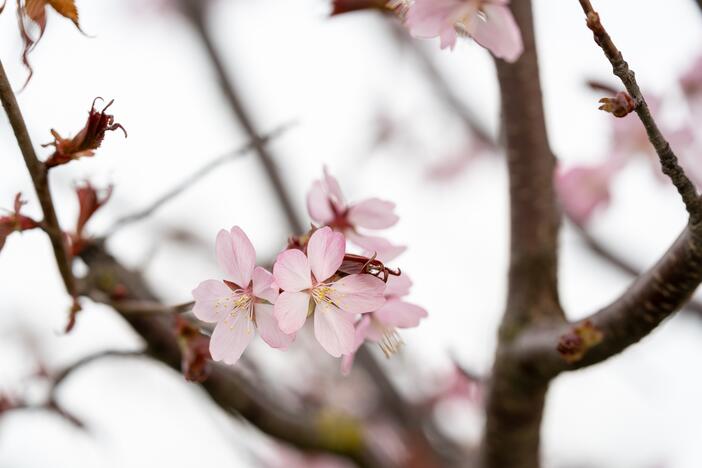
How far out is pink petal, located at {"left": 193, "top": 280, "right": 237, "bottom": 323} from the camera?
1.97 feet

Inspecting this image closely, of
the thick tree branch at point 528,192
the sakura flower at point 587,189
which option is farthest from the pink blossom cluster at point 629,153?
the thick tree branch at point 528,192

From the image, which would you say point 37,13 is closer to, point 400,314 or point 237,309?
point 237,309

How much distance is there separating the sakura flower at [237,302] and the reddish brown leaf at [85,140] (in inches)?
4.5

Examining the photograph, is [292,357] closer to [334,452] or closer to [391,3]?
[334,452]

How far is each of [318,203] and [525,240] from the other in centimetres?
30

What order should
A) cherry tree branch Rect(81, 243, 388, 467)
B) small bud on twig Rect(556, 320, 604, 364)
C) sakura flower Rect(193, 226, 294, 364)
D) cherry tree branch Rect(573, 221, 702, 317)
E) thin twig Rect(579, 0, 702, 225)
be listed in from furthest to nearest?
cherry tree branch Rect(573, 221, 702, 317) < cherry tree branch Rect(81, 243, 388, 467) < small bud on twig Rect(556, 320, 604, 364) < sakura flower Rect(193, 226, 294, 364) < thin twig Rect(579, 0, 702, 225)

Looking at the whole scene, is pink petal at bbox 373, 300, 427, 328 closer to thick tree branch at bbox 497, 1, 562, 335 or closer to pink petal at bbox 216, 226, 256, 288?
pink petal at bbox 216, 226, 256, 288

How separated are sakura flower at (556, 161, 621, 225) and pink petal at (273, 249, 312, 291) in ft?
3.66

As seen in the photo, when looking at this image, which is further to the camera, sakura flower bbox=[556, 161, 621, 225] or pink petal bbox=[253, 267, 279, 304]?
sakura flower bbox=[556, 161, 621, 225]

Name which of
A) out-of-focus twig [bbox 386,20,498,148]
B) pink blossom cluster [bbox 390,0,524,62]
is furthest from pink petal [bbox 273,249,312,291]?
out-of-focus twig [bbox 386,20,498,148]

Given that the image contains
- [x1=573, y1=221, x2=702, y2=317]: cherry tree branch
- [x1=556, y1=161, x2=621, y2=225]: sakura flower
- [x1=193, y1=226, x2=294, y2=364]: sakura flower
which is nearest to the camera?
[x1=193, y1=226, x2=294, y2=364]: sakura flower

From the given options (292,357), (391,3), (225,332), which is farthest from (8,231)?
(292,357)

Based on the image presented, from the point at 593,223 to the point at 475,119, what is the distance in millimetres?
506

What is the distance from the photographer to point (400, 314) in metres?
0.67
